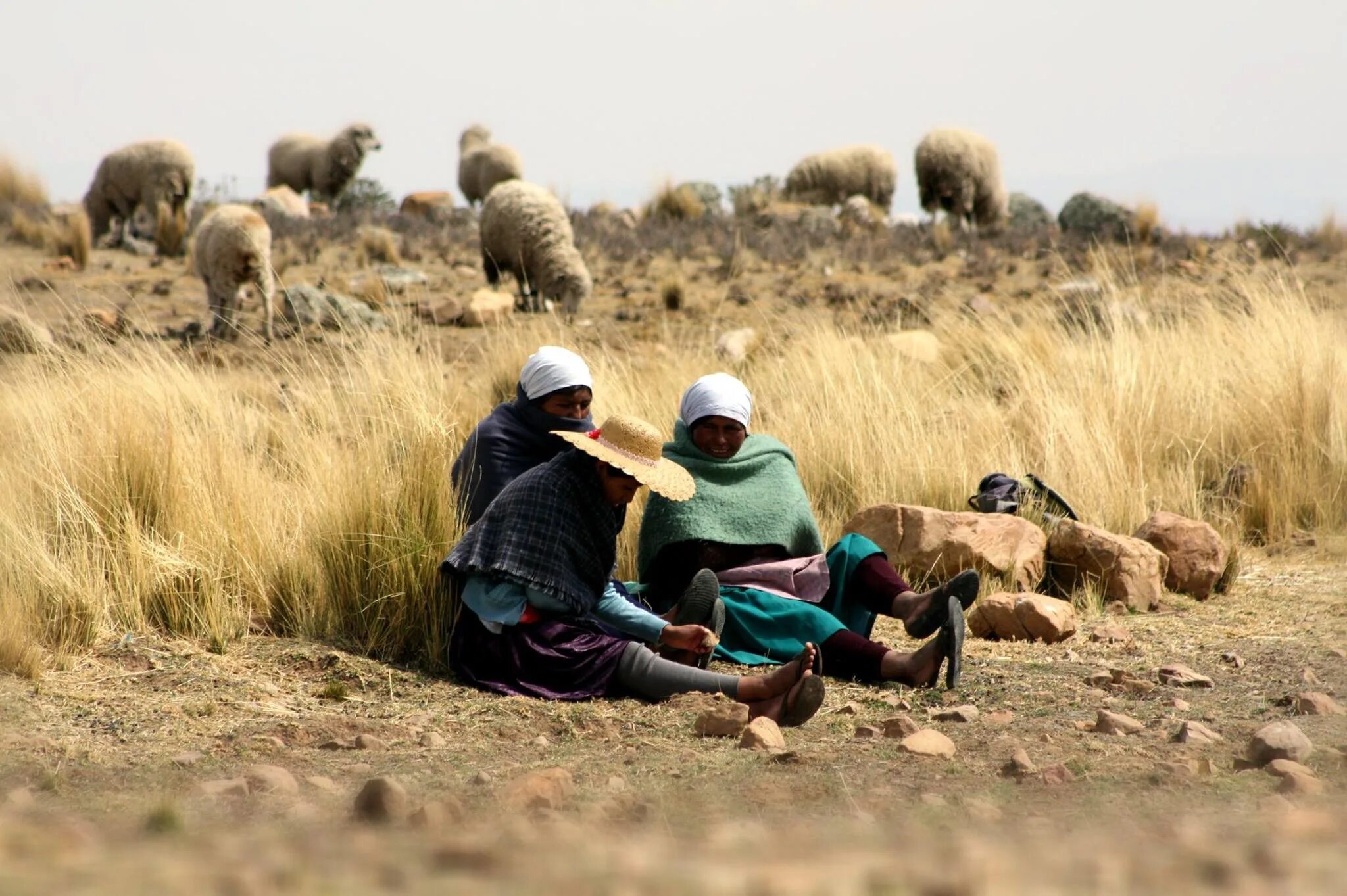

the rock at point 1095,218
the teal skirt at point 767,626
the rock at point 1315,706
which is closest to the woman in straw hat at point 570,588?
the teal skirt at point 767,626

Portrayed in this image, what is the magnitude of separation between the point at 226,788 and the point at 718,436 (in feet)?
8.30

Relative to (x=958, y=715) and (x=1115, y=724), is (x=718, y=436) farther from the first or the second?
(x=1115, y=724)

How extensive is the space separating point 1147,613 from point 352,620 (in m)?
3.38

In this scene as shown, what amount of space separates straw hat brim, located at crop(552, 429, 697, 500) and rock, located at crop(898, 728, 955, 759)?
1.02 metres

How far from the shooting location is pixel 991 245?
1938 centimetres

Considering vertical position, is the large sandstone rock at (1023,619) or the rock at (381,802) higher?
the rock at (381,802)

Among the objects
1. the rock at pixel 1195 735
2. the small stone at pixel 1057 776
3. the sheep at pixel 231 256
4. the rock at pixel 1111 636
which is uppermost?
the sheep at pixel 231 256

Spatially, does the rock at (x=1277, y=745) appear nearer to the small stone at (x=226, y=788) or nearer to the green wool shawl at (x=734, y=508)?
the green wool shawl at (x=734, y=508)

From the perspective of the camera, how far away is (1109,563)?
5.77 metres

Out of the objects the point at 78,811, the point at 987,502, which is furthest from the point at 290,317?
the point at 78,811

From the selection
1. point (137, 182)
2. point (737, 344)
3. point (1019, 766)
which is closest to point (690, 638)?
point (1019, 766)

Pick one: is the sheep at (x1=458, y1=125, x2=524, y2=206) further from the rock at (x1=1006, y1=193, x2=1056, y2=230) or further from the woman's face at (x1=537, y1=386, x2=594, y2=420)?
the woman's face at (x1=537, y1=386, x2=594, y2=420)

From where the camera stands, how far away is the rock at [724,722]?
12.1 feet

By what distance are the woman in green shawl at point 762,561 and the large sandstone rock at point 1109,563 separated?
1.17 metres
